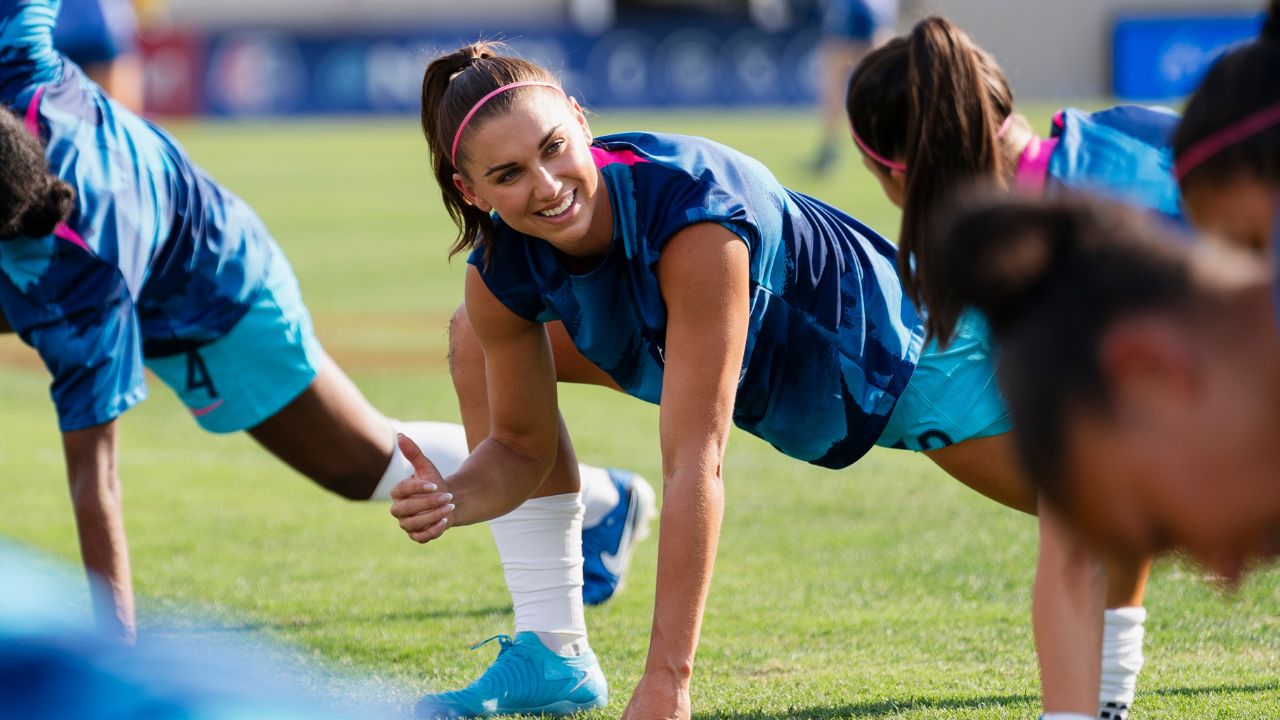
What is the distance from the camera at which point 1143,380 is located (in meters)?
1.34

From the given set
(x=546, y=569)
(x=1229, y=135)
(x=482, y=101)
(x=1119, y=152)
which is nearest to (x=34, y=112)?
(x=482, y=101)

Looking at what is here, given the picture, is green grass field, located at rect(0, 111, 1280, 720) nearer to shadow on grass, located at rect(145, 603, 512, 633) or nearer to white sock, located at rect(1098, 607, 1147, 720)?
shadow on grass, located at rect(145, 603, 512, 633)

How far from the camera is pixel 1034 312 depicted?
1444mm

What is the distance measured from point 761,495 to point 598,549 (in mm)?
1528

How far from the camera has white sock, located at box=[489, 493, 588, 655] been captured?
11.3 ft

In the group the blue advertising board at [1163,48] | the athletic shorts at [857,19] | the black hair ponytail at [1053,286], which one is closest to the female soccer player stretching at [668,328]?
the black hair ponytail at [1053,286]

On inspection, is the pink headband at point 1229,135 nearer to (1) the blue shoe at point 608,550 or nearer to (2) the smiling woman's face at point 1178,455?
(2) the smiling woman's face at point 1178,455

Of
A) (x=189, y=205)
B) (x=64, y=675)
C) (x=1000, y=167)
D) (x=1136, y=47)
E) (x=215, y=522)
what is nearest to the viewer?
(x=64, y=675)

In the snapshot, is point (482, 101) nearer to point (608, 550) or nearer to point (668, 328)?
point (668, 328)

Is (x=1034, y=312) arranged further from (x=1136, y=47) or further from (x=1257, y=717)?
(x=1136, y=47)

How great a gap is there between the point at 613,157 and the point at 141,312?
5.00 ft

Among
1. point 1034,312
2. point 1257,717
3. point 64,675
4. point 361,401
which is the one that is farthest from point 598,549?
point 64,675

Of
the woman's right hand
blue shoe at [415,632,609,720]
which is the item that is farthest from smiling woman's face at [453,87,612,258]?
blue shoe at [415,632,609,720]

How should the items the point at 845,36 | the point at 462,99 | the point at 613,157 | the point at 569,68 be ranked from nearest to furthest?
the point at 462,99, the point at 613,157, the point at 845,36, the point at 569,68
